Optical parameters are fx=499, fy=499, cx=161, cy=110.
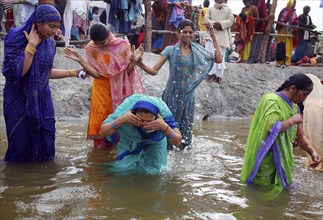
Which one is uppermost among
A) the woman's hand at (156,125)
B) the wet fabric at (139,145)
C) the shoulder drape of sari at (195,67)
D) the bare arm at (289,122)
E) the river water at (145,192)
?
the shoulder drape of sari at (195,67)

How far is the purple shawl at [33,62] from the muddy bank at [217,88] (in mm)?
4083

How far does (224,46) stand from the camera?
1137cm

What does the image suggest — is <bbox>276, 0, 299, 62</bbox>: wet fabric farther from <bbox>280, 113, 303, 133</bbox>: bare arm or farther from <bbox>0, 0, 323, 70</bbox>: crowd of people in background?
<bbox>280, 113, 303, 133</bbox>: bare arm

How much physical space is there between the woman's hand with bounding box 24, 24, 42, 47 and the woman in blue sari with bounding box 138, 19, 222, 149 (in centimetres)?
181

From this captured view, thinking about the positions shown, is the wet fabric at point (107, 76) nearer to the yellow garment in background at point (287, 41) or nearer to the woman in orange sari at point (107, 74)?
the woman in orange sari at point (107, 74)

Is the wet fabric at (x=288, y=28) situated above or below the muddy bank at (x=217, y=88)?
above

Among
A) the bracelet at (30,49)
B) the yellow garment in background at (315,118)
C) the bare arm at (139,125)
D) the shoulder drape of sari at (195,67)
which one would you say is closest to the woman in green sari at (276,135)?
the bare arm at (139,125)

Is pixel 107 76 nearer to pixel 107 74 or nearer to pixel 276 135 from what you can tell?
pixel 107 74

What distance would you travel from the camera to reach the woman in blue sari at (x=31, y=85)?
15.9 ft

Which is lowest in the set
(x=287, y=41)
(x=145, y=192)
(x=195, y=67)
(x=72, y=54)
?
(x=145, y=192)

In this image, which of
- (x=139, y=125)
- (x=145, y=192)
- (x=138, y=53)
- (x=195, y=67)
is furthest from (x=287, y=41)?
(x=145, y=192)

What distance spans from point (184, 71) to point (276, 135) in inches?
88.3

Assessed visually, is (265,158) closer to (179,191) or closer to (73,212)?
(179,191)

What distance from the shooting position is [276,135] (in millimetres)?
4348
